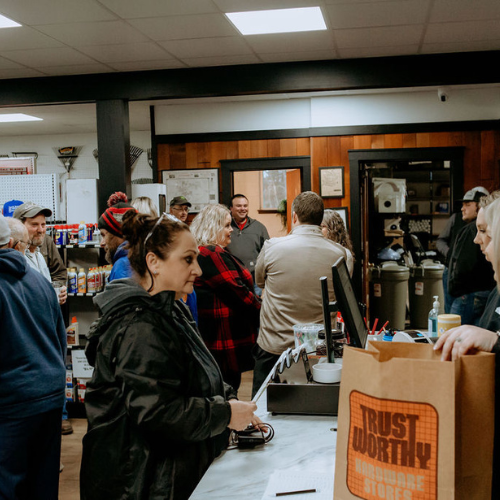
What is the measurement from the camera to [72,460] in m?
3.77

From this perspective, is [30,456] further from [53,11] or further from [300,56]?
[300,56]

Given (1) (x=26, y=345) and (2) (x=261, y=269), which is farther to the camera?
(2) (x=261, y=269)

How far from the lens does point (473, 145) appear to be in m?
6.57

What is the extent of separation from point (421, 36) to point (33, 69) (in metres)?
3.57

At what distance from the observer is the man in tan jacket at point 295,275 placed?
3041 millimetres

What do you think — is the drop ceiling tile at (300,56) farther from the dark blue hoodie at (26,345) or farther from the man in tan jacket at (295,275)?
the dark blue hoodie at (26,345)

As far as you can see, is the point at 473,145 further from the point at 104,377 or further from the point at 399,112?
the point at 104,377

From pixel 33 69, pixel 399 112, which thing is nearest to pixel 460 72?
pixel 399 112

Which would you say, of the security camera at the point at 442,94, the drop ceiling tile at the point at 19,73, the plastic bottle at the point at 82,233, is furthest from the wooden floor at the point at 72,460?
the security camera at the point at 442,94

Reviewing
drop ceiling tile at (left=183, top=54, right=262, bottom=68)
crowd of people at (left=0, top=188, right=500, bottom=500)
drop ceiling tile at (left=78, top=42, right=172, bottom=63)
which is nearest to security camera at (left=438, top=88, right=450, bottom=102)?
drop ceiling tile at (left=183, top=54, right=262, bottom=68)

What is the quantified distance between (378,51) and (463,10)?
3.44 ft

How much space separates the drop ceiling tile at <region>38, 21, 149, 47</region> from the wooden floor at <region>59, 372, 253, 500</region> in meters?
3.11

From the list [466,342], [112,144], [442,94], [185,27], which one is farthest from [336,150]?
[466,342]

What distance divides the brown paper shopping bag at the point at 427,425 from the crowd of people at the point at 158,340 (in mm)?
86
